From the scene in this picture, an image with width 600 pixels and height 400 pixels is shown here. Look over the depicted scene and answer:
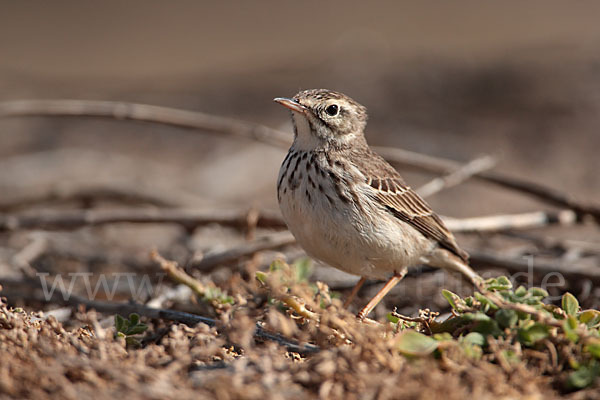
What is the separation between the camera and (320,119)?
4055 millimetres

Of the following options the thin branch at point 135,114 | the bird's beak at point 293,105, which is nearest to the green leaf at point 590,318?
the bird's beak at point 293,105

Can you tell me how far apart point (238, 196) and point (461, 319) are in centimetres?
543

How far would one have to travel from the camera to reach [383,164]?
4.22 metres

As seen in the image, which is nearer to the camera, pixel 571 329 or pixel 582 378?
pixel 582 378

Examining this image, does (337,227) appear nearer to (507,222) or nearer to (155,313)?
(155,313)

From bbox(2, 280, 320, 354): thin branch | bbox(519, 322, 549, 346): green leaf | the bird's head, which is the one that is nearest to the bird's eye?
the bird's head

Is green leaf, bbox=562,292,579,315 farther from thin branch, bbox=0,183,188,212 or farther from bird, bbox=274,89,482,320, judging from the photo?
thin branch, bbox=0,183,188,212

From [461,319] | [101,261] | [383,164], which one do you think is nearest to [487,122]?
[383,164]

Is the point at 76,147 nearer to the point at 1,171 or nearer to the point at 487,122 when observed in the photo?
the point at 1,171

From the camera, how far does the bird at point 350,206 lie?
11.6 feet

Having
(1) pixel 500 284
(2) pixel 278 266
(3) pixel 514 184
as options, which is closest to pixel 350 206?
(2) pixel 278 266

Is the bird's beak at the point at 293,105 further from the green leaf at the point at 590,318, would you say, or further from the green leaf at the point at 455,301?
the green leaf at the point at 590,318

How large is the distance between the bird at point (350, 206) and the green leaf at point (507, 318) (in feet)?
4.27

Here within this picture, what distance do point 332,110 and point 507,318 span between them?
84.1 inches
